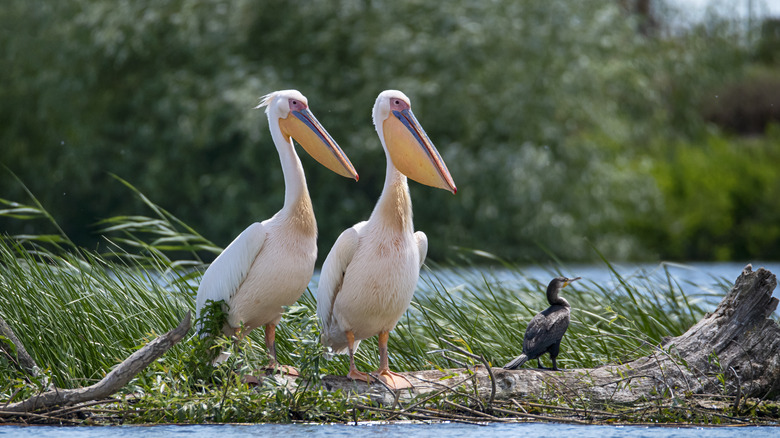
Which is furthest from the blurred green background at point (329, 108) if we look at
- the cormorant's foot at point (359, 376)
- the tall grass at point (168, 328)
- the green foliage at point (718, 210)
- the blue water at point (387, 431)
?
the blue water at point (387, 431)

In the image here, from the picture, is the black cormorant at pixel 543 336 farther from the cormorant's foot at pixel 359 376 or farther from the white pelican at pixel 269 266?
the white pelican at pixel 269 266

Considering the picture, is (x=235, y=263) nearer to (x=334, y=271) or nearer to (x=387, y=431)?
Result: (x=334, y=271)

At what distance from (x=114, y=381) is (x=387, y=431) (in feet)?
4.17

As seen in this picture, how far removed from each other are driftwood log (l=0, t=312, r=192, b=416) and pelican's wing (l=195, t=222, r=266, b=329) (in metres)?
0.31

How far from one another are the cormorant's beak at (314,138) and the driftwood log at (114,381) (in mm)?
1082

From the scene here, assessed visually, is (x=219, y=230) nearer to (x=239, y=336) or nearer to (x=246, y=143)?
(x=246, y=143)

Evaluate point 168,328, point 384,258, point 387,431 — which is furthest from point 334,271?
point 168,328

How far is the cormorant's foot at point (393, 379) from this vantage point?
4560 mm

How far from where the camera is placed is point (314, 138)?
15.9ft

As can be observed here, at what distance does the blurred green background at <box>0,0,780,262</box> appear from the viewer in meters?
15.7

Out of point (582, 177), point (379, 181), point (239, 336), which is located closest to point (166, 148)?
point (379, 181)

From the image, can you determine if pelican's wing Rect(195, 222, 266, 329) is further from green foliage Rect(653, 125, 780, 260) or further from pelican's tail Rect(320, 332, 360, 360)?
green foliage Rect(653, 125, 780, 260)

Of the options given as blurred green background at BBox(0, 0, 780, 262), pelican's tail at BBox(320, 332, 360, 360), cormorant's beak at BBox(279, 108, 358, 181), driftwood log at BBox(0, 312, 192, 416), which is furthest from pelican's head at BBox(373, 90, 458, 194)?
blurred green background at BBox(0, 0, 780, 262)

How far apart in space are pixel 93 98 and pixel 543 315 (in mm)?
13563
